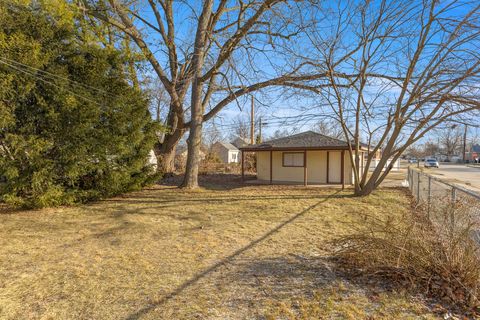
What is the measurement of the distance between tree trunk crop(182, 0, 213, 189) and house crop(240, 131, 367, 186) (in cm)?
465

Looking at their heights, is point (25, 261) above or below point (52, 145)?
below

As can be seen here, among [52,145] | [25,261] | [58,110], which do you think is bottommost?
[25,261]

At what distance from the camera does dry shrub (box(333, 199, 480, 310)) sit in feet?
10.1

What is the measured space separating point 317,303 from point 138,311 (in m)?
1.77

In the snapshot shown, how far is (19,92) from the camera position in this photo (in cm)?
688

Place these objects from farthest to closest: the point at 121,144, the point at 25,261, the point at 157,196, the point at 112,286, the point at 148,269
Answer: the point at 157,196, the point at 121,144, the point at 25,261, the point at 148,269, the point at 112,286

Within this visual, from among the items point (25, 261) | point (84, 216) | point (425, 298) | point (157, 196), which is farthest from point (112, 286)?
point (157, 196)

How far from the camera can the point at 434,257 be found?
326cm

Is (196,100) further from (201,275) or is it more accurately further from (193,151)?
(201,275)

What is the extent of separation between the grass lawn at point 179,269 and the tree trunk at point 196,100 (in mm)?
5070

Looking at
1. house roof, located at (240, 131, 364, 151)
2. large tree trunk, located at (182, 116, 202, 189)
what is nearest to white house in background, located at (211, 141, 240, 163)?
house roof, located at (240, 131, 364, 151)

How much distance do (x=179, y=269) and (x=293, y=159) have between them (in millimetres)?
13329

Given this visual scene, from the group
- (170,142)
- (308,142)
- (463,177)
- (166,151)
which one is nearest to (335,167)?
(308,142)

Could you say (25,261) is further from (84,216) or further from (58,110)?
(58,110)
